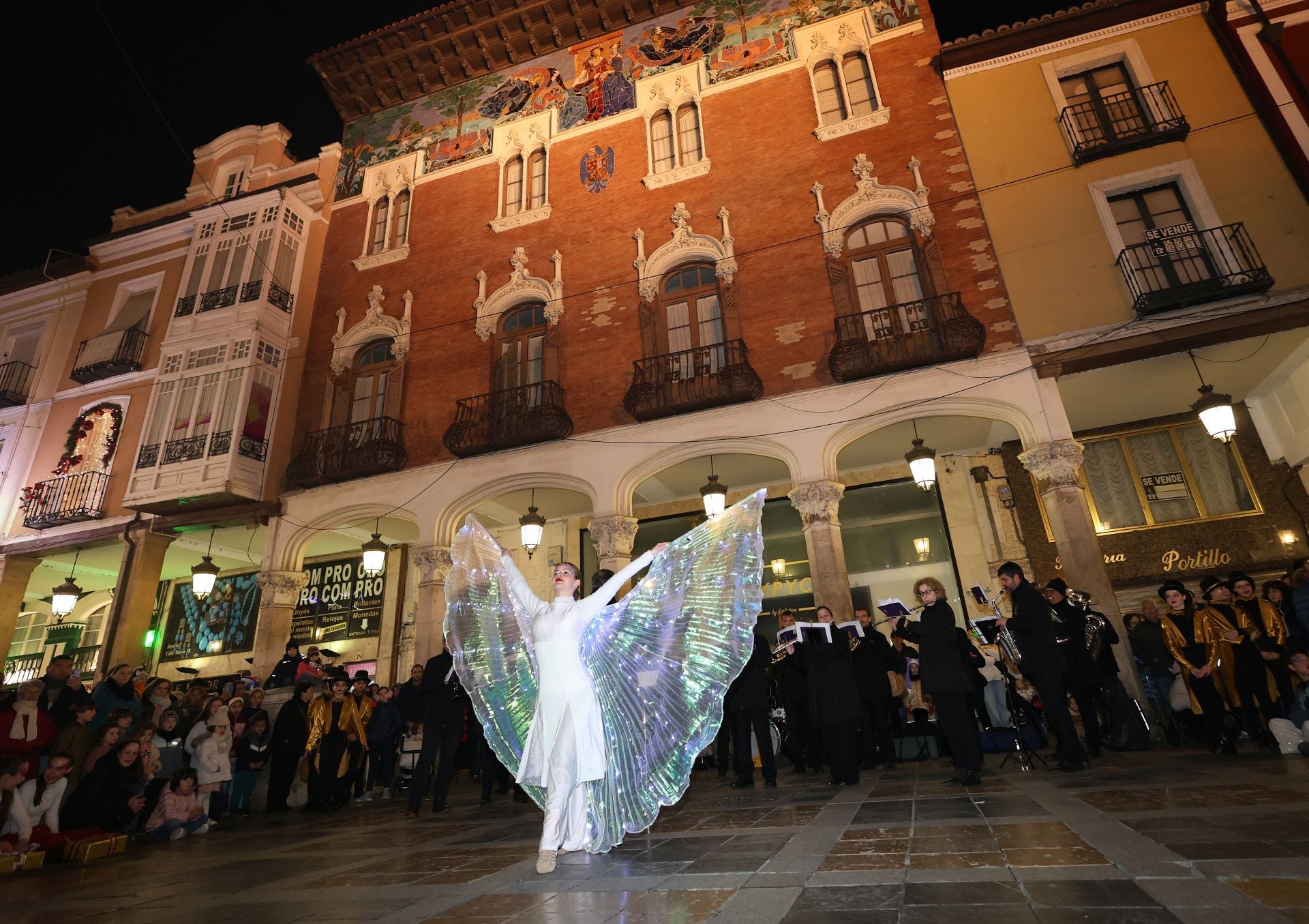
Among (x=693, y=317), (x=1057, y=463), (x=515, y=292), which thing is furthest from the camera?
(x=515, y=292)

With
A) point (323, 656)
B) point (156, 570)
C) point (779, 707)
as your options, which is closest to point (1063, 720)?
point (779, 707)

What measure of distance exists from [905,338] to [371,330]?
11883 millimetres

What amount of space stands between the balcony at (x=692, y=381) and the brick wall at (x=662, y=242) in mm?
479

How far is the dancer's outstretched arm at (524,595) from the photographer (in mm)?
4659

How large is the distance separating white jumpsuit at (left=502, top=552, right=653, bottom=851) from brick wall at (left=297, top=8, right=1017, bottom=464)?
896cm

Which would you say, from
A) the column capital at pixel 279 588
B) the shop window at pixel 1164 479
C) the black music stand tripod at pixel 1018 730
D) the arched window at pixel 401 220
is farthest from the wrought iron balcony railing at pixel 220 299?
the shop window at pixel 1164 479

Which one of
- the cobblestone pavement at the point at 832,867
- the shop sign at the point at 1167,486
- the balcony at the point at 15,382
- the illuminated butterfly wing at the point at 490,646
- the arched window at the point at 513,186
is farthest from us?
the balcony at the point at 15,382

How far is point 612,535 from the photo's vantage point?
1274 cm

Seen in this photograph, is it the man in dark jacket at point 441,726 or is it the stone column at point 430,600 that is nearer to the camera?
the man in dark jacket at point 441,726

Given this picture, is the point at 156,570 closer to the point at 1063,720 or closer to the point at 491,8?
the point at 491,8

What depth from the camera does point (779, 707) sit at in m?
9.95

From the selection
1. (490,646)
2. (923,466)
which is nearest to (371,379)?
(923,466)

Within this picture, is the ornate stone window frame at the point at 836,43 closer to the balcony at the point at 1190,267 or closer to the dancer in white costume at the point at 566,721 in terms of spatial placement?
the balcony at the point at 1190,267

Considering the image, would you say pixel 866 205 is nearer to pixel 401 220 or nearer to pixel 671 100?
pixel 671 100
